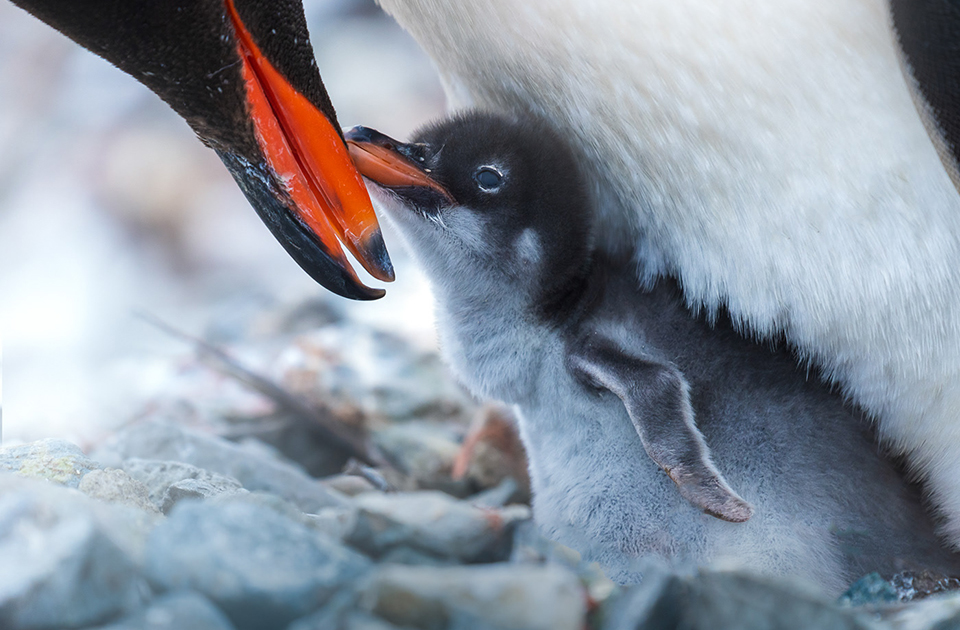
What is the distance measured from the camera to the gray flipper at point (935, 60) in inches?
40.4

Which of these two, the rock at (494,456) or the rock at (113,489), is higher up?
the rock at (113,489)

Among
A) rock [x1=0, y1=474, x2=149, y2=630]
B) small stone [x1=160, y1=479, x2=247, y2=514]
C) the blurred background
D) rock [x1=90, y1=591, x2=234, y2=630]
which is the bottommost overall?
the blurred background

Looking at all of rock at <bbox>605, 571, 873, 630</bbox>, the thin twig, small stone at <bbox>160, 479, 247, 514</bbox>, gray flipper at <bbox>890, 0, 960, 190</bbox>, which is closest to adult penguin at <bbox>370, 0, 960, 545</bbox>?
gray flipper at <bbox>890, 0, 960, 190</bbox>

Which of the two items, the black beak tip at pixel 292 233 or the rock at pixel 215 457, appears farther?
the rock at pixel 215 457

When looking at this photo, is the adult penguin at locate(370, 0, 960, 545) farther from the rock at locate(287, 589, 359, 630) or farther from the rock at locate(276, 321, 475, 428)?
the rock at locate(276, 321, 475, 428)

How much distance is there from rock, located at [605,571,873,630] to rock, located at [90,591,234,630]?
0.31 m

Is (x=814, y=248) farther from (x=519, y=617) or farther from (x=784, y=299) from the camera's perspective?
(x=519, y=617)

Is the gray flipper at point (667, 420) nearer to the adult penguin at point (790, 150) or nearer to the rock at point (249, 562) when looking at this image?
the adult penguin at point (790, 150)

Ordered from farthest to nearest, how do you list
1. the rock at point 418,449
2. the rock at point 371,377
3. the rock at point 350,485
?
the rock at point 371,377, the rock at point 418,449, the rock at point 350,485

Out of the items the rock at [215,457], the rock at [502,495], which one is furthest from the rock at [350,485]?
the rock at [502,495]

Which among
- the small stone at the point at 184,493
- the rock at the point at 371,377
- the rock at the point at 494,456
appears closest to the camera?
the small stone at the point at 184,493

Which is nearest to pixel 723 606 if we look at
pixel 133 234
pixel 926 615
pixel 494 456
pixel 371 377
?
pixel 926 615

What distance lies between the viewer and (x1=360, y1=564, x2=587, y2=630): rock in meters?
0.67

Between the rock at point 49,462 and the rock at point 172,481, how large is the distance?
9cm
